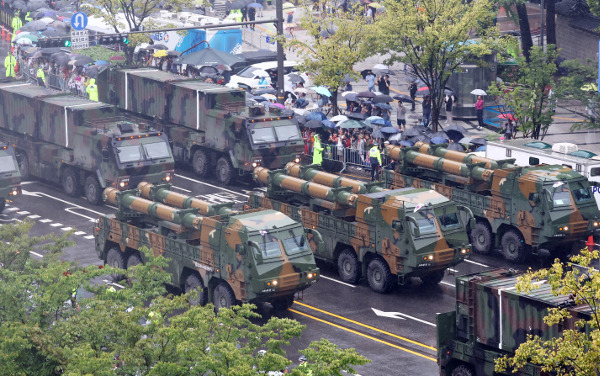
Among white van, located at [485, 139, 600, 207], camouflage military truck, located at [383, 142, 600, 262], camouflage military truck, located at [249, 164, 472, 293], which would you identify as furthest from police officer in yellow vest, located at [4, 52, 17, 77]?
white van, located at [485, 139, 600, 207]

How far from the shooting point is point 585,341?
17.4 metres

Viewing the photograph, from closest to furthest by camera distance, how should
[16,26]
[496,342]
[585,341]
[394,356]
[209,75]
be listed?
1. [585,341]
2. [496,342]
3. [394,356]
4. [209,75]
5. [16,26]

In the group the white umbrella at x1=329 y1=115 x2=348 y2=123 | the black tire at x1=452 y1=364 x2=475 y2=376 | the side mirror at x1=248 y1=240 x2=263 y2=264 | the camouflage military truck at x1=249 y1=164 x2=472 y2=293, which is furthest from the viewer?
the white umbrella at x1=329 y1=115 x2=348 y2=123

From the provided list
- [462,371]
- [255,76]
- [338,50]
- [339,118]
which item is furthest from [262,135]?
[462,371]

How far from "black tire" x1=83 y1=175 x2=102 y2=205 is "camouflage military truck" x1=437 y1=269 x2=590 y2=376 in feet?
67.3

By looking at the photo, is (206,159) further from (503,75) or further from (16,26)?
(16,26)

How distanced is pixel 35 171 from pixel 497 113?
22487 mm

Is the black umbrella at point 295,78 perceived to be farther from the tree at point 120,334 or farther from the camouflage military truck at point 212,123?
the tree at point 120,334

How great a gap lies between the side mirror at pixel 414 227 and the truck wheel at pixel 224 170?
1436 cm

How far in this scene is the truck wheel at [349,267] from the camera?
32.6m

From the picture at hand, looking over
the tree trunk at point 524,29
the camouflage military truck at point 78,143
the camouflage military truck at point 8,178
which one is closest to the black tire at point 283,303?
the camouflage military truck at point 78,143

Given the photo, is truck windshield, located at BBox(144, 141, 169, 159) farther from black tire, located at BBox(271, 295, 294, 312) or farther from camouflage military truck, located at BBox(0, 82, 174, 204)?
black tire, located at BBox(271, 295, 294, 312)

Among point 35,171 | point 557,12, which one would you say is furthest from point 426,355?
point 557,12

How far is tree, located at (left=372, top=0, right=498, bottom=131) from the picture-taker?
150ft
